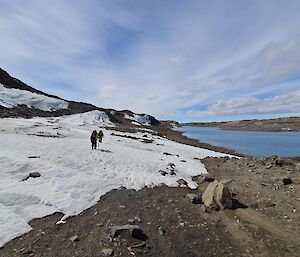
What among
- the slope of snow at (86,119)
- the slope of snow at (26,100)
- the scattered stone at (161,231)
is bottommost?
the scattered stone at (161,231)

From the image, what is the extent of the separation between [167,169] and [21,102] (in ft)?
197

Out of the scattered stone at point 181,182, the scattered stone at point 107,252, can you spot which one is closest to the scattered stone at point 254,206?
the scattered stone at point 181,182

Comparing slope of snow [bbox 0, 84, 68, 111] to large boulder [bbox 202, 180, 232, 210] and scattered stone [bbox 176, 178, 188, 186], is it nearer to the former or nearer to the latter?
scattered stone [bbox 176, 178, 188, 186]

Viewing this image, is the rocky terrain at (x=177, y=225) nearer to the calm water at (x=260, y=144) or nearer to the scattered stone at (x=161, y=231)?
the scattered stone at (x=161, y=231)

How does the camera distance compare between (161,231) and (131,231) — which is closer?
(131,231)

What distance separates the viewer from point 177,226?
11344 millimetres

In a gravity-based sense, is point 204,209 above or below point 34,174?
below

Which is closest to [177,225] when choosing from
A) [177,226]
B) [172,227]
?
[177,226]

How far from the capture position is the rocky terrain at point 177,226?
371 inches

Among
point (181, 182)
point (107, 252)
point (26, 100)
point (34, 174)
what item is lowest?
point (107, 252)

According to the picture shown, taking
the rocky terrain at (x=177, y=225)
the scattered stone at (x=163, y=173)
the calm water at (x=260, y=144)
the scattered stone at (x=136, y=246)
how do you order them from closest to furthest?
the scattered stone at (x=136, y=246) → the rocky terrain at (x=177, y=225) → the scattered stone at (x=163, y=173) → the calm water at (x=260, y=144)

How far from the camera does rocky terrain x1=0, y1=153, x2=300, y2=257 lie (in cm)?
942

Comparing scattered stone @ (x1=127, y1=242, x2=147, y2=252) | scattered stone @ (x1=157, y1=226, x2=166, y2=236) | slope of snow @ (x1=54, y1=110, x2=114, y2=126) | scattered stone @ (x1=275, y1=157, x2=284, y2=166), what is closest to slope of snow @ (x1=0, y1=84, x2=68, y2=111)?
slope of snow @ (x1=54, y1=110, x2=114, y2=126)

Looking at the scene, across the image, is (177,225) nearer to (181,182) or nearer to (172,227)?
(172,227)
